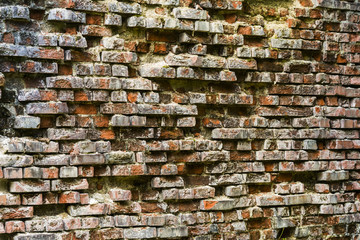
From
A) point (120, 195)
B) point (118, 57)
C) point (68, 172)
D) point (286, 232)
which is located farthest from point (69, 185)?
point (286, 232)

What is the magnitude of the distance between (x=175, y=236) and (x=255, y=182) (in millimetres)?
716

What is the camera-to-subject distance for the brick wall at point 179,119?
2.79 metres

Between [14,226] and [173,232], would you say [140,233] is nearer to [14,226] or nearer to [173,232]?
[173,232]

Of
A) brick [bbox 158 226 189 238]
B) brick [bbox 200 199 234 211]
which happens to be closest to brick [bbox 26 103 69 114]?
brick [bbox 158 226 189 238]

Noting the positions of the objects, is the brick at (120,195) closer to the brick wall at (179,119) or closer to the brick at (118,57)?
the brick wall at (179,119)

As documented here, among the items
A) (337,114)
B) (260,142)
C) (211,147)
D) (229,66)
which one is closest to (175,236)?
(211,147)

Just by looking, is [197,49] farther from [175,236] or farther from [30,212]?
[30,212]

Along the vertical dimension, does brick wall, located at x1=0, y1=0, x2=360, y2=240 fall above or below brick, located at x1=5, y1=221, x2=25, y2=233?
above

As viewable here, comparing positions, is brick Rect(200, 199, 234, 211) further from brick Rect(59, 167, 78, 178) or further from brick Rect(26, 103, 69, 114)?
brick Rect(26, 103, 69, 114)

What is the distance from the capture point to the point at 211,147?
315 centimetres

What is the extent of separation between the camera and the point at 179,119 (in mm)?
3080

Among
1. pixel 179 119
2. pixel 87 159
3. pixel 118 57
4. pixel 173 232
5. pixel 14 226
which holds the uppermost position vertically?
pixel 118 57

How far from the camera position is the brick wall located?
9.15 feet

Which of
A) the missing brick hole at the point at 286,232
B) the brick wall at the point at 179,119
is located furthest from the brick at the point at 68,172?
the missing brick hole at the point at 286,232
